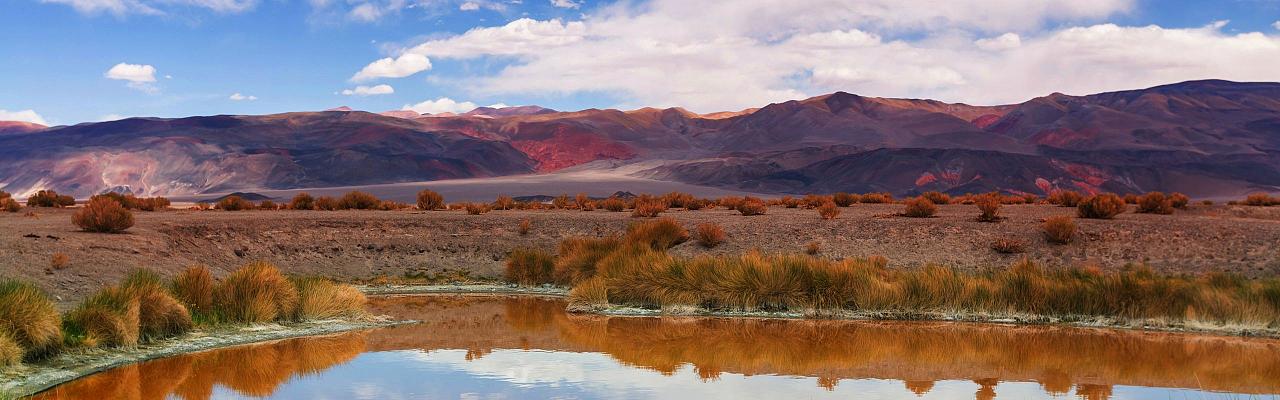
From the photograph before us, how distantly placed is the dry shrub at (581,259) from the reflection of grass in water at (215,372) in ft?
28.0

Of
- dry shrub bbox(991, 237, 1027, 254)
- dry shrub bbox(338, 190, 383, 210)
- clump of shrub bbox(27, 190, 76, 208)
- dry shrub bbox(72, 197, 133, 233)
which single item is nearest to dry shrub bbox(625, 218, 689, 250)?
dry shrub bbox(991, 237, 1027, 254)

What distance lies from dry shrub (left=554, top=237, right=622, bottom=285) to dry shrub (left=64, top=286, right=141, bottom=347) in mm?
9853

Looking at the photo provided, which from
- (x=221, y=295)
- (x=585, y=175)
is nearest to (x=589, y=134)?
(x=585, y=175)

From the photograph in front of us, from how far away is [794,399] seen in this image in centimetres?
974

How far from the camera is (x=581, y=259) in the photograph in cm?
2209

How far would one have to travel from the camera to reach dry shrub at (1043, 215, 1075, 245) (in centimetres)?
2314

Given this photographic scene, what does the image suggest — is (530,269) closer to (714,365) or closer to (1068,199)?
(714,365)

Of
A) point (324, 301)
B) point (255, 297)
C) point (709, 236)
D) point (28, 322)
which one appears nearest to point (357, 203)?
point (709, 236)

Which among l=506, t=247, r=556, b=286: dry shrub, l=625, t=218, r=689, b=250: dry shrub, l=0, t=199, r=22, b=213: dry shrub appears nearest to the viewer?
l=506, t=247, r=556, b=286: dry shrub

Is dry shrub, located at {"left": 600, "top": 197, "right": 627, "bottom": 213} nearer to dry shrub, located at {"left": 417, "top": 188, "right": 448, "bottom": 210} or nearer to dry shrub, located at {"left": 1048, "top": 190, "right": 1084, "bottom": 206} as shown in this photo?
dry shrub, located at {"left": 417, "top": 188, "right": 448, "bottom": 210}

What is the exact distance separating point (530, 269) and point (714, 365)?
11742mm

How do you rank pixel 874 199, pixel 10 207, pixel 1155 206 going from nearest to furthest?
pixel 1155 206, pixel 10 207, pixel 874 199

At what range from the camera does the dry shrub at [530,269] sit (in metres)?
23.0

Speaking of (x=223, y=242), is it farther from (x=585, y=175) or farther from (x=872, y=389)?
(x=585, y=175)
